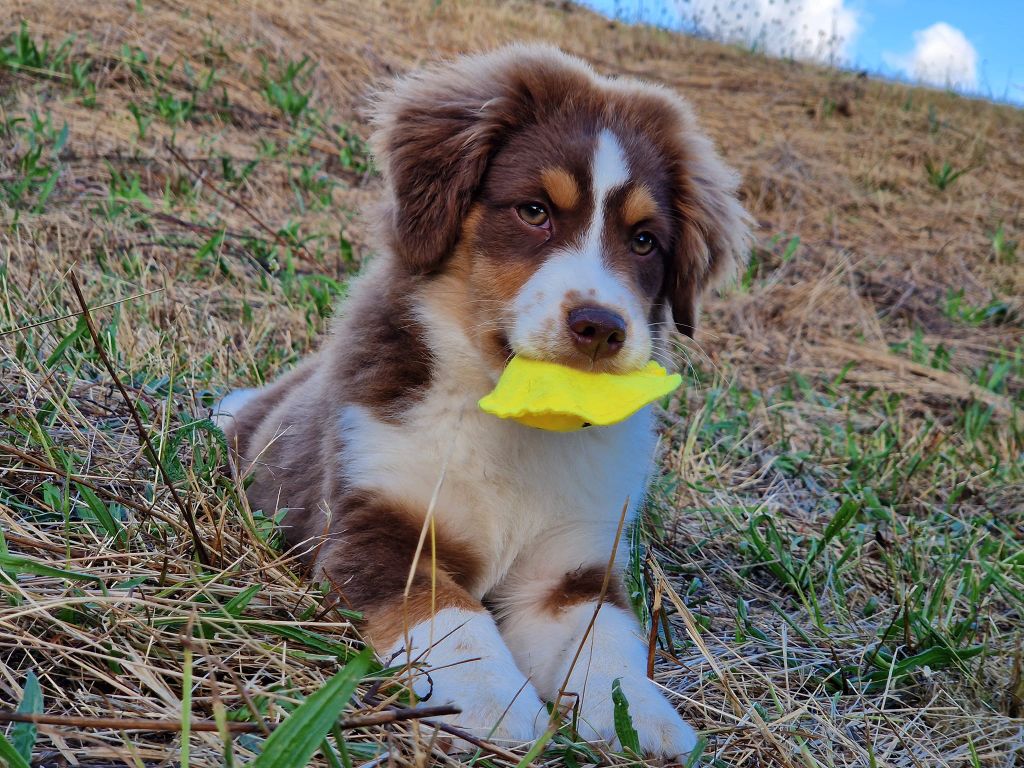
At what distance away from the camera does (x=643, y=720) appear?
2148 millimetres

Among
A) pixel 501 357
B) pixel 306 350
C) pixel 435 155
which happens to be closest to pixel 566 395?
pixel 501 357

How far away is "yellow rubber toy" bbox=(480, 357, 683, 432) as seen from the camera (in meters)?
2.39

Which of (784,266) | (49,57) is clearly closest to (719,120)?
(784,266)

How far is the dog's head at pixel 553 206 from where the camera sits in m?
2.54

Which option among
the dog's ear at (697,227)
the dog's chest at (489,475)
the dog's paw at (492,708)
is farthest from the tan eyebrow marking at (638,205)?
the dog's paw at (492,708)

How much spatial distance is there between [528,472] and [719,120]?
30.4 feet

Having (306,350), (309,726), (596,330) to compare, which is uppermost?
(596,330)

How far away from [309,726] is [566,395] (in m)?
1.21

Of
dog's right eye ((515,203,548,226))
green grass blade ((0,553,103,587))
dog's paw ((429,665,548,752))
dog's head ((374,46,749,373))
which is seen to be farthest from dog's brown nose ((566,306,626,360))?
green grass blade ((0,553,103,587))

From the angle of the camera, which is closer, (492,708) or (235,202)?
(492,708)

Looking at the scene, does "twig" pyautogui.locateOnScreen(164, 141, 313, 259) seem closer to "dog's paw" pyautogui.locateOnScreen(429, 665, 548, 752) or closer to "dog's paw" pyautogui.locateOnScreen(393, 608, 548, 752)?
"dog's paw" pyautogui.locateOnScreen(393, 608, 548, 752)

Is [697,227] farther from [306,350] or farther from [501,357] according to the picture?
[306,350]

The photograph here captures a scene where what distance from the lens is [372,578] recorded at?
237cm

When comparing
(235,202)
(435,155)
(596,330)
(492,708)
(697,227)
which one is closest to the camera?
(492,708)
